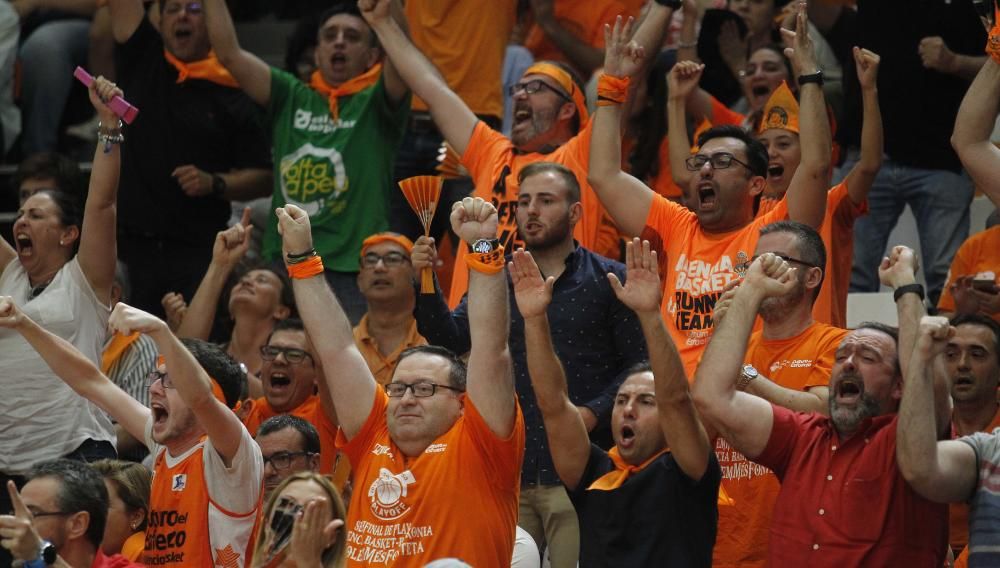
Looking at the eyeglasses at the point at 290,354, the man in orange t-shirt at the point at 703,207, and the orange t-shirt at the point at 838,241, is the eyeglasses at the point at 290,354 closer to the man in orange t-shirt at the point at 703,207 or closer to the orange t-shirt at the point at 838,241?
the man in orange t-shirt at the point at 703,207

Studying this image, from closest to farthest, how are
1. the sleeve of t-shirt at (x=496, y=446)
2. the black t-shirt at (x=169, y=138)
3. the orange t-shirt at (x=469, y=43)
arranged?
the sleeve of t-shirt at (x=496, y=446), the black t-shirt at (x=169, y=138), the orange t-shirt at (x=469, y=43)

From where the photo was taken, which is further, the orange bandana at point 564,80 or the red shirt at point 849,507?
the orange bandana at point 564,80

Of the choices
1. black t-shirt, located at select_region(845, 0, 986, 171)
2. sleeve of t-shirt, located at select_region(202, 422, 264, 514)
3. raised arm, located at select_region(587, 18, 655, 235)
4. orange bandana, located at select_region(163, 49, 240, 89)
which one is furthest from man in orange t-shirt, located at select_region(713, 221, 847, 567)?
orange bandana, located at select_region(163, 49, 240, 89)

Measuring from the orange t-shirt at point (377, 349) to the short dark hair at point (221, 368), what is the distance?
35.9 inches

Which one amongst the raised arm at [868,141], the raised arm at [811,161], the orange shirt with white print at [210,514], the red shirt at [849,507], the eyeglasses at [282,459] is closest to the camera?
the red shirt at [849,507]

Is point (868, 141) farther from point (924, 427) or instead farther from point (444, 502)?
point (444, 502)

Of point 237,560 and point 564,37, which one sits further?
point 564,37

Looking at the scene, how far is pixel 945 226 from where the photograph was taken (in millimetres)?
8703

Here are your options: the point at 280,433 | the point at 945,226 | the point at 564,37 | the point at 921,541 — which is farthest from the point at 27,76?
the point at 921,541

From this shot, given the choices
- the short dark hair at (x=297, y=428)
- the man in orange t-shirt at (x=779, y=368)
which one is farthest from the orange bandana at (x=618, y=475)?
the short dark hair at (x=297, y=428)

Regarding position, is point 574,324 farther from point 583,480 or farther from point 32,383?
point 32,383

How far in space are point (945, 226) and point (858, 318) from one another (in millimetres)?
664

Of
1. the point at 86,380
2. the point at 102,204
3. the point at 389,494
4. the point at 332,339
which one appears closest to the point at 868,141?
the point at 332,339

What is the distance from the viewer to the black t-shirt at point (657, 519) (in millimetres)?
5570
